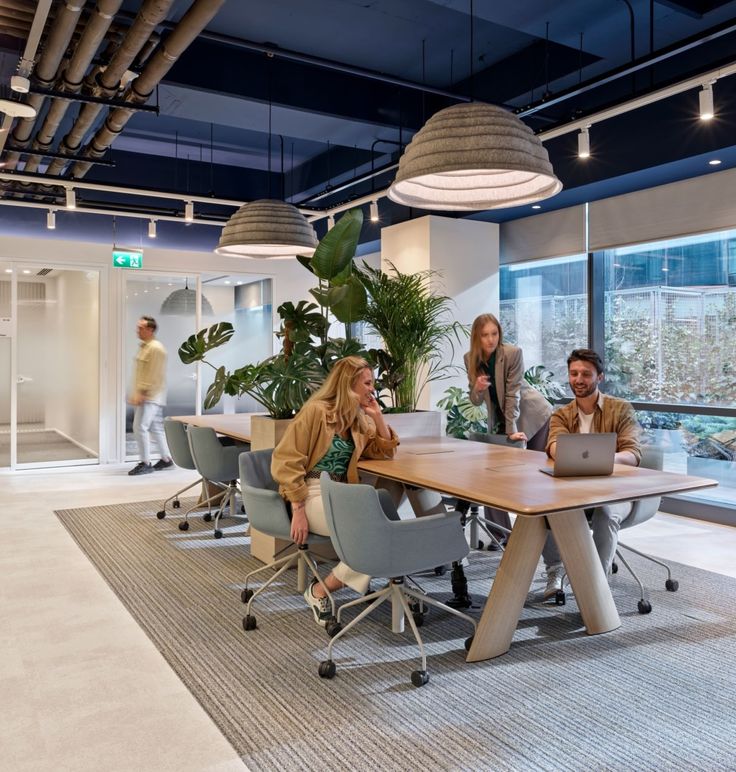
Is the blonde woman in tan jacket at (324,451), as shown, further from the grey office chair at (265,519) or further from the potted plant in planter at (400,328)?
the potted plant in planter at (400,328)

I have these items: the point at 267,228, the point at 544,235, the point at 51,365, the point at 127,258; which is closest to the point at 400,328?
the point at 267,228

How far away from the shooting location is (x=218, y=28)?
5613 millimetres

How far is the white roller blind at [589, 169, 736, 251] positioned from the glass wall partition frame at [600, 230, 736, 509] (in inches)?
5.4

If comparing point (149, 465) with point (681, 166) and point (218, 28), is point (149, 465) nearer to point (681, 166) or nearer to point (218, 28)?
point (218, 28)

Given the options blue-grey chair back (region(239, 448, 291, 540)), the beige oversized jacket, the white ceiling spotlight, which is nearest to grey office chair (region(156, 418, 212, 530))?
blue-grey chair back (region(239, 448, 291, 540))

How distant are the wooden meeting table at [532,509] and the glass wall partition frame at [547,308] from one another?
12.7ft

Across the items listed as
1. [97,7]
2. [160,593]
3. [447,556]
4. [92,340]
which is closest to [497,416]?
[447,556]

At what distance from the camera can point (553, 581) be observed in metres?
4.05

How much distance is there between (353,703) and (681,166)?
487 cm

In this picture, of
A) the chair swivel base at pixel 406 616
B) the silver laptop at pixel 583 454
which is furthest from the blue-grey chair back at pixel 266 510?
the silver laptop at pixel 583 454

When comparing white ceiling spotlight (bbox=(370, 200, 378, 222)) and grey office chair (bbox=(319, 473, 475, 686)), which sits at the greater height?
white ceiling spotlight (bbox=(370, 200, 378, 222))

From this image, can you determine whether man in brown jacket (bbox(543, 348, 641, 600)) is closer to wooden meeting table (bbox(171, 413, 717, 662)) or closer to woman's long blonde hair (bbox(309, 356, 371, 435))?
wooden meeting table (bbox(171, 413, 717, 662))

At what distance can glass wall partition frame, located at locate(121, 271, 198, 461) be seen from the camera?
923cm

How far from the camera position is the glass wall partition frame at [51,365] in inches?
342
